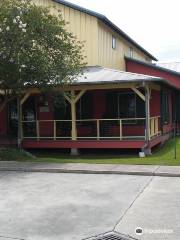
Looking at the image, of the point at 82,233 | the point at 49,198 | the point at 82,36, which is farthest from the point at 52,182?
the point at 82,36

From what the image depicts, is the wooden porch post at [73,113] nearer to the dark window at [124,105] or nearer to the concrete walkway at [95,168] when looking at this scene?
the dark window at [124,105]

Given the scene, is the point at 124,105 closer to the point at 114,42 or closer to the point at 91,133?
the point at 91,133

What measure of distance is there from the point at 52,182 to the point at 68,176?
3.38 ft

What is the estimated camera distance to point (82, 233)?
23.4ft

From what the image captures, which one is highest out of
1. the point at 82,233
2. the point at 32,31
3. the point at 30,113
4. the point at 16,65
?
the point at 32,31

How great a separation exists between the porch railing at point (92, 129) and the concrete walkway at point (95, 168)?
5.26m

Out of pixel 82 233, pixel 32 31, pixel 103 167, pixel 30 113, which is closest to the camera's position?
pixel 82 233

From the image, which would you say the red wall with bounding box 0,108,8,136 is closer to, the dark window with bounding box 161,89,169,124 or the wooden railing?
the wooden railing

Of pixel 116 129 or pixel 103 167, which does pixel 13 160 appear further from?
pixel 116 129

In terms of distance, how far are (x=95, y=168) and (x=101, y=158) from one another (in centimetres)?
432

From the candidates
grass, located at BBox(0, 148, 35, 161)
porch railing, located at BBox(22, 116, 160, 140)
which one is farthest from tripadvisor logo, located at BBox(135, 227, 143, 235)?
porch railing, located at BBox(22, 116, 160, 140)

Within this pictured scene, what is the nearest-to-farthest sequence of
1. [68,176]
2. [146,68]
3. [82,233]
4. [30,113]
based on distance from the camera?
[82,233] → [68,176] → [30,113] → [146,68]

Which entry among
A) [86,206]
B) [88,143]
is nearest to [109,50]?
[88,143]

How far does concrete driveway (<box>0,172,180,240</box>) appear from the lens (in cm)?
727
